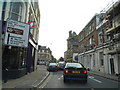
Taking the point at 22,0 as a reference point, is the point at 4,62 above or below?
below

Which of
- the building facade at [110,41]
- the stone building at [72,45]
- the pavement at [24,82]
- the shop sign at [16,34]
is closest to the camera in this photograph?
the pavement at [24,82]

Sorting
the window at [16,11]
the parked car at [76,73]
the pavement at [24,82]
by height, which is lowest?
the pavement at [24,82]

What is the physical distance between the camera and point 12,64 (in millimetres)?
9375

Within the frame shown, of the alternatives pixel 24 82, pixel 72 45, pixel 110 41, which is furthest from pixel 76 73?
pixel 72 45

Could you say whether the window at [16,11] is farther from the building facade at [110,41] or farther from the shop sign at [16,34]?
the building facade at [110,41]

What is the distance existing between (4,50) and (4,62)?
1.02 metres

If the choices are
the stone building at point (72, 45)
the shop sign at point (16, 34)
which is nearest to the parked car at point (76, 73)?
the shop sign at point (16, 34)

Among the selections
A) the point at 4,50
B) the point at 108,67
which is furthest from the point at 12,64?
the point at 108,67

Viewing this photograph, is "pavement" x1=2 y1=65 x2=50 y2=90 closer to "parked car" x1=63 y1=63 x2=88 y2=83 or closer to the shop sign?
"parked car" x1=63 y1=63 x2=88 y2=83

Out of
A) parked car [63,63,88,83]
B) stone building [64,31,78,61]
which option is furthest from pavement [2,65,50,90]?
stone building [64,31,78,61]

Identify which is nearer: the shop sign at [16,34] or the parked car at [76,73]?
the shop sign at [16,34]

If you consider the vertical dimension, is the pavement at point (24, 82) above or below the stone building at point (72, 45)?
below

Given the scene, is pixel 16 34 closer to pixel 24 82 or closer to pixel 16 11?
pixel 16 11

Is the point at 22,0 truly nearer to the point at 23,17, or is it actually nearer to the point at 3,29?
the point at 23,17
